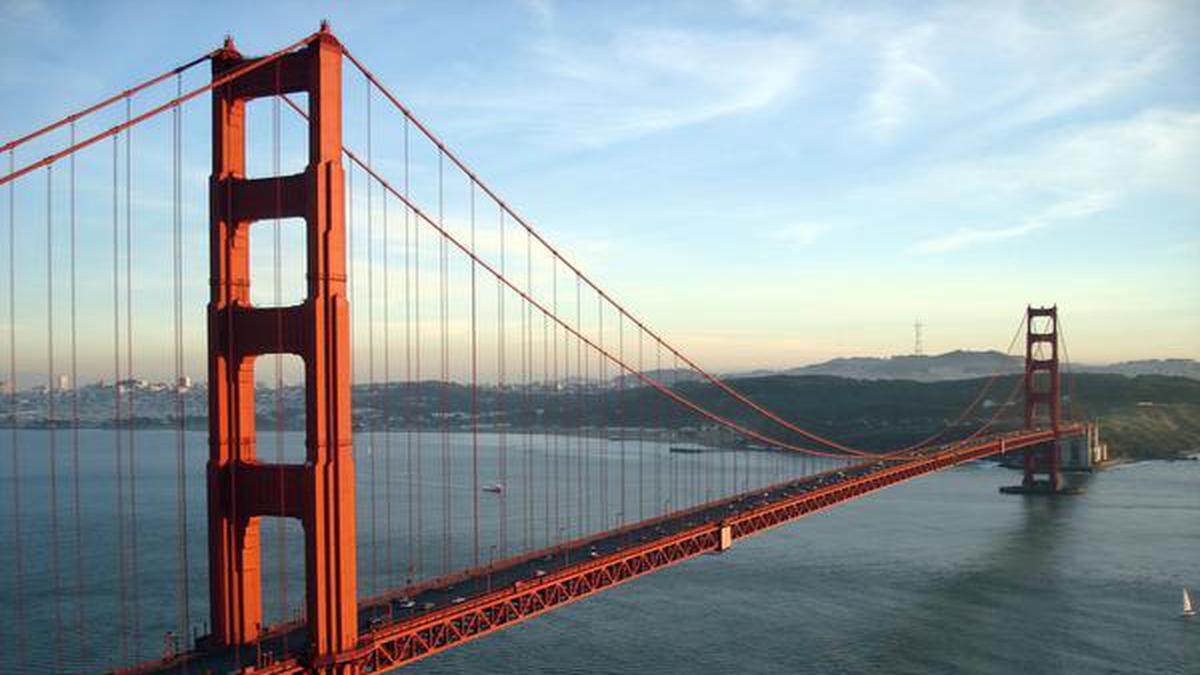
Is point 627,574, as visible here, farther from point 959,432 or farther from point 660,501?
point 959,432

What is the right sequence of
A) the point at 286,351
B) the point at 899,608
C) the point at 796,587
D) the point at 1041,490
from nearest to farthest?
the point at 286,351
the point at 899,608
the point at 796,587
the point at 1041,490

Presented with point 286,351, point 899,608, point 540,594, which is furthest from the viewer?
point 899,608

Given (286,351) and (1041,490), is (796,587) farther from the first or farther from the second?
(1041,490)

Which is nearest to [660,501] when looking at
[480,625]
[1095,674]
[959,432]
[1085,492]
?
[1085,492]

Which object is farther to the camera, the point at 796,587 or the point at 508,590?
the point at 796,587

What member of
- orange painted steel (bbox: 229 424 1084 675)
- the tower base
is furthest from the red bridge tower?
orange painted steel (bbox: 229 424 1084 675)

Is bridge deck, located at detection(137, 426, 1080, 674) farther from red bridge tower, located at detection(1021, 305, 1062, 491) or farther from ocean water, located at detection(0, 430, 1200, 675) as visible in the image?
red bridge tower, located at detection(1021, 305, 1062, 491)

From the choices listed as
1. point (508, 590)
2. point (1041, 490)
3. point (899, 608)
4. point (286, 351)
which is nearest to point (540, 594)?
point (508, 590)

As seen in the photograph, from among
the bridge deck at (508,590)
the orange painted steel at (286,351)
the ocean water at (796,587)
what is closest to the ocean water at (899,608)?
the ocean water at (796,587)
